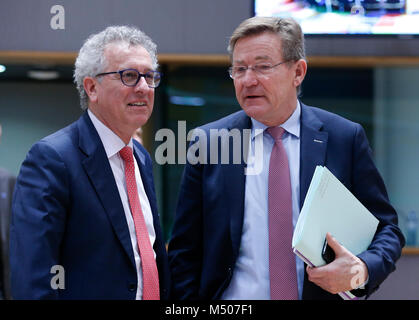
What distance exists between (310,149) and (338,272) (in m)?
0.46

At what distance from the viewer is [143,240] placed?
1.93 m

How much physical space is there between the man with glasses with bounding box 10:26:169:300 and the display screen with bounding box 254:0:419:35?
2.68 m

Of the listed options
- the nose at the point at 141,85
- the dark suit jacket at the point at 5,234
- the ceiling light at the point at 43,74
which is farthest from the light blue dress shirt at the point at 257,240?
the ceiling light at the point at 43,74

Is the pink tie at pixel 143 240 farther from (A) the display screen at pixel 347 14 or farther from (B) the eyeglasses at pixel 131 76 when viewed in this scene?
(A) the display screen at pixel 347 14

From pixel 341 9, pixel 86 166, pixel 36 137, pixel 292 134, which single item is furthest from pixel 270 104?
pixel 36 137

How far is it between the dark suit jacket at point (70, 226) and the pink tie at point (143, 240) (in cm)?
7

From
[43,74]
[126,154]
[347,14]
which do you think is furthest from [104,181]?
[43,74]

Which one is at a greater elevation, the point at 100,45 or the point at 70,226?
the point at 100,45

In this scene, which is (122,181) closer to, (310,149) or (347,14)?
(310,149)

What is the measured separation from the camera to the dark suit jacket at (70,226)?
1691mm

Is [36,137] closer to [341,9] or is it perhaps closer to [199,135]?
[341,9]

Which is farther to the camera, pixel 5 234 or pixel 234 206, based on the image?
pixel 5 234

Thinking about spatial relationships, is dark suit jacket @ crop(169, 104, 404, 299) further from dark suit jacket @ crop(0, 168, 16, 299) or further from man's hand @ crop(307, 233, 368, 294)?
dark suit jacket @ crop(0, 168, 16, 299)

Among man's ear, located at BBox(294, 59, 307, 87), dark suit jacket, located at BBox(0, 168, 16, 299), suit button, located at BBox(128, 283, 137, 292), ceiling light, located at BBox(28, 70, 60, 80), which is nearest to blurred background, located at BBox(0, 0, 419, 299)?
ceiling light, located at BBox(28, 70, 60, 80)
